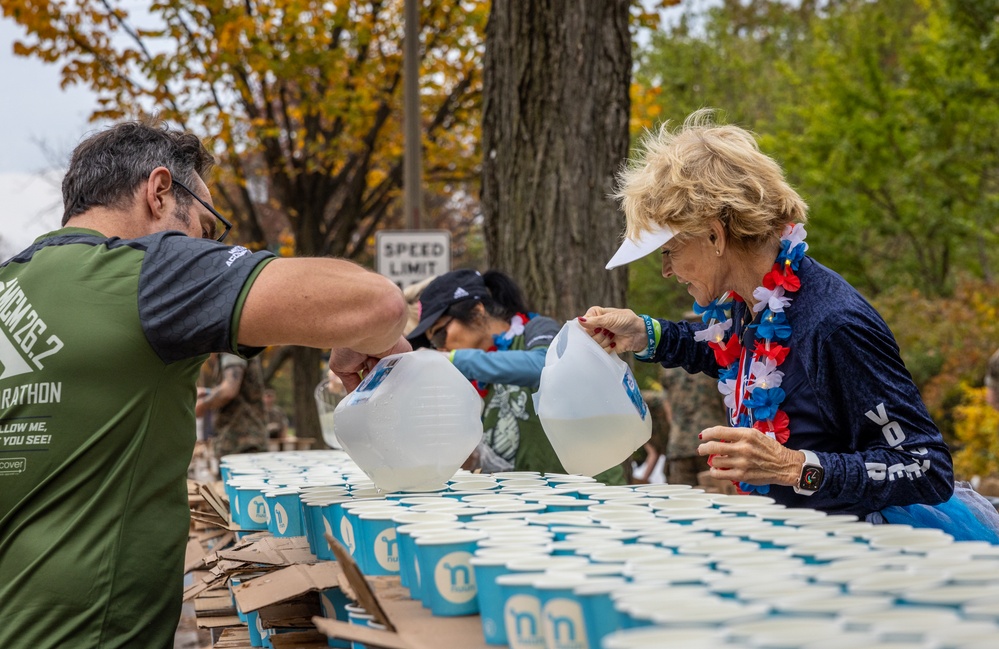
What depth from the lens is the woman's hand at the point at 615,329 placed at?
3.42 meters

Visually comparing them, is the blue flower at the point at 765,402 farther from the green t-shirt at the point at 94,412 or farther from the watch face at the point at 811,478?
the green t-shirt at the point at 94,412

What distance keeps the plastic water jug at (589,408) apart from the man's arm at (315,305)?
897 mm

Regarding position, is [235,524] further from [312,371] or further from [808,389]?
[312,371]

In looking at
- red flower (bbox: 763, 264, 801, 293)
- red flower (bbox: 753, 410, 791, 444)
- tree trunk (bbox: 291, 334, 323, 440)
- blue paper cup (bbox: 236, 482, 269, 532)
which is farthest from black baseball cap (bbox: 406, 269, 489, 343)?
tree trunk (bbox: 291, 334, 323, 440)

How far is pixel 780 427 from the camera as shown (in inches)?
114

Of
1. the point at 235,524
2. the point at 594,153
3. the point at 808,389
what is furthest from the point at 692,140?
the point at 594,153

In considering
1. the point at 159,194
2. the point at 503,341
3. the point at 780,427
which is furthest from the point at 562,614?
the point at 503,341

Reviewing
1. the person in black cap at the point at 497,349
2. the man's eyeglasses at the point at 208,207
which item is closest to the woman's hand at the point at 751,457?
the man's eyeglasses at the point at 208,207

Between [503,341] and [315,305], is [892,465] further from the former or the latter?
[503,341]

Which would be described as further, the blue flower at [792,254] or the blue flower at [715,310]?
the blue flower at [715,310]

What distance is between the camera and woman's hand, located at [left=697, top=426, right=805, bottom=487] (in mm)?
2584

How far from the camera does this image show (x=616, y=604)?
5.07ft

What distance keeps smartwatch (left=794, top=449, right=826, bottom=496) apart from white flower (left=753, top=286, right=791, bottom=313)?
19.1 inches

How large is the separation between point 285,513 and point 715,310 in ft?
5.02
